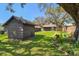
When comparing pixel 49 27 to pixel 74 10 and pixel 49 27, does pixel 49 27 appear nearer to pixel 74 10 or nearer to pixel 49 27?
pixel 49 27

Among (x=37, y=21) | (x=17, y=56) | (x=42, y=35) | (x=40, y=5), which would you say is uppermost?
(x=40, y=5)

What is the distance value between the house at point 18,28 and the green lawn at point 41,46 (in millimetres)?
56

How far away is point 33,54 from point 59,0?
657mm

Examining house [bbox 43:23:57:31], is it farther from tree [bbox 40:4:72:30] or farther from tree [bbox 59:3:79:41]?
tree [bbox 59:3:79:41]

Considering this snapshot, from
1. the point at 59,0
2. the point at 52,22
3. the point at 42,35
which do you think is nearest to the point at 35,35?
the point at 42,35

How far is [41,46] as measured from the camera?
237cm

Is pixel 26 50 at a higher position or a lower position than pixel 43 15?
lower

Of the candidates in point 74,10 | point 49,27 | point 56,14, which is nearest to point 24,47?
point 49,27

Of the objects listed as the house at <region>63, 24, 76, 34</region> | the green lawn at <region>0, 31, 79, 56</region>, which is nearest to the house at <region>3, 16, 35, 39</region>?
the green lawn at <region>0, 31, 79, 56</region>

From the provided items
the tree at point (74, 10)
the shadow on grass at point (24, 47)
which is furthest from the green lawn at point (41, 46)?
the tree at point (74, 10)

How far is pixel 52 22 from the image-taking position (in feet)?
7.75

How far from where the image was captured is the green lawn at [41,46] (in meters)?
2.34

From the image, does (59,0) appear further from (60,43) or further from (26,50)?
(26,50)

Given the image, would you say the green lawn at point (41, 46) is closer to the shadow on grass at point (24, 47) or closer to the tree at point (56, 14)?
the shadow on grass at point (24, 47)
